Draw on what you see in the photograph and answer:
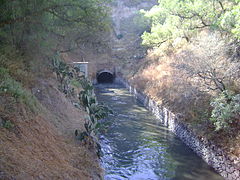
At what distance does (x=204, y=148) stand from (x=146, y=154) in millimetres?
2436

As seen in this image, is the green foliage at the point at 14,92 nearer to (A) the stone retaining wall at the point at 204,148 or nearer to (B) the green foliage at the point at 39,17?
(B) the green foliage at the point at 39,17

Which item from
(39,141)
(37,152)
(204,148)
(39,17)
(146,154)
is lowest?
(146,154)

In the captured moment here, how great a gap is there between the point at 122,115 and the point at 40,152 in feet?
37.2

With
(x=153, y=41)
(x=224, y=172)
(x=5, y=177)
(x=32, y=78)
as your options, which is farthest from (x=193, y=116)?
(x=153, y=41)

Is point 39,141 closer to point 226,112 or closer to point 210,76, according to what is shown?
point 226,112

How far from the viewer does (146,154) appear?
10773 mm

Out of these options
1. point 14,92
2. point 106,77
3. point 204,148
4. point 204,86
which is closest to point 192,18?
point 204,86

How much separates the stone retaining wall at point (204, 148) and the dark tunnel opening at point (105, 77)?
20.8 meters

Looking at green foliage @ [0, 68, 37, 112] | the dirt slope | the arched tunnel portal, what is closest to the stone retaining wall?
the dirt slope

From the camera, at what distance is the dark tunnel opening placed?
120 ft

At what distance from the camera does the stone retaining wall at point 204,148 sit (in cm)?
834

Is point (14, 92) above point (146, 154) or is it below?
above

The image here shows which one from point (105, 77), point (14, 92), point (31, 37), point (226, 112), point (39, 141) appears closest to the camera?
point (39, 141)

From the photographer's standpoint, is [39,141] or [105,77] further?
[105,77]
